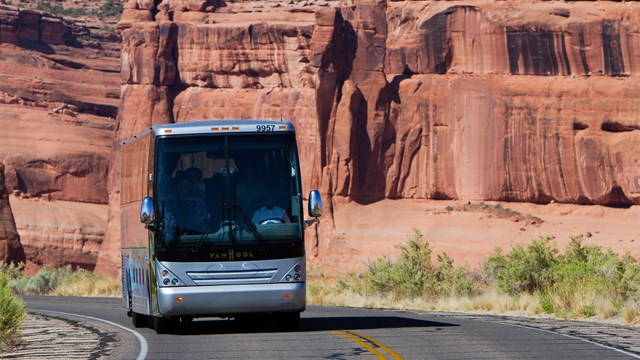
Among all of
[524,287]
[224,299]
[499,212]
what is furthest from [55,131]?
[224,299]

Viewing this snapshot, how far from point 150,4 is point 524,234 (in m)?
31.5

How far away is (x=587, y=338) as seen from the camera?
24.0 meters

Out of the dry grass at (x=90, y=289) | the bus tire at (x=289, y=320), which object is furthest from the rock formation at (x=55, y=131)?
the bus tire at (x=289, y=320)

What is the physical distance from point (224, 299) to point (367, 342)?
9.71ft

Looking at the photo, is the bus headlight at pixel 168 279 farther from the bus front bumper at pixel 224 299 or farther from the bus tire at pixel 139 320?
the bus tire at pixel 139 320

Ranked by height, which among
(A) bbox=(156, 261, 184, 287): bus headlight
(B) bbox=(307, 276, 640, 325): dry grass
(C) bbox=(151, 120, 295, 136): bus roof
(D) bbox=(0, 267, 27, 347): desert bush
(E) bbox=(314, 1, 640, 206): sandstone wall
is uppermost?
(E) bbox=(314, 1, 640, 206): sandstone wall

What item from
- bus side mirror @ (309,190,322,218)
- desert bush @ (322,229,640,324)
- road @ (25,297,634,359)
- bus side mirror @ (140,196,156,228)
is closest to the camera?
road @ (25,297,634,359)

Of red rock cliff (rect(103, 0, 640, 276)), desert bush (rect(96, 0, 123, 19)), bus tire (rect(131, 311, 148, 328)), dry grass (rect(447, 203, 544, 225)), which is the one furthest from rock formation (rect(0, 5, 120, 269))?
bus tire (rect(131, 311, 148, 328))

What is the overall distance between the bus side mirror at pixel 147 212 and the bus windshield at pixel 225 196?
240mm

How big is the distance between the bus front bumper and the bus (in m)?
0.02

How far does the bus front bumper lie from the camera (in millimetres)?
25016

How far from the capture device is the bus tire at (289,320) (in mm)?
26644

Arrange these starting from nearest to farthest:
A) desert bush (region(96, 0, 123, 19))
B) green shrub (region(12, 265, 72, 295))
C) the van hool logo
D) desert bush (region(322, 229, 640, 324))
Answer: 1. the van hool logo
2. desert bush (region(322, 229, 640, 324))
3. green shrub (region(12, 265, 72, 295))
4. desert bush (region(96, 0, 123, 19))

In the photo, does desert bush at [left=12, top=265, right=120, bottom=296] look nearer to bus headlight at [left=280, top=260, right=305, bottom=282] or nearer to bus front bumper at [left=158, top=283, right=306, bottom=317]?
bus front bumper at [left=158, top=283, right=306, bottom=317]
